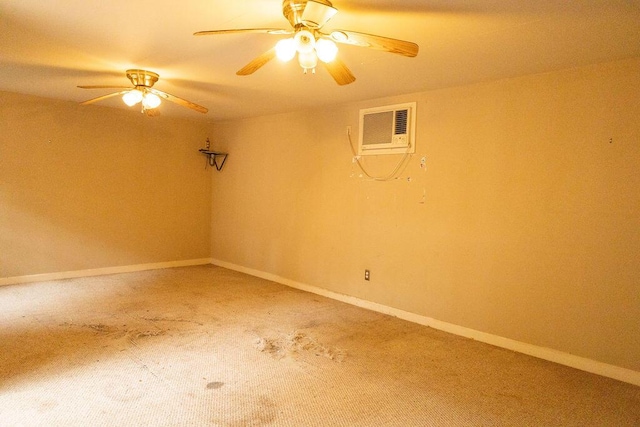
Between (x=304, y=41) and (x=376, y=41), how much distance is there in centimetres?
37

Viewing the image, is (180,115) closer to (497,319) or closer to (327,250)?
(327,250)

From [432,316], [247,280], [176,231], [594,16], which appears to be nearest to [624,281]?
[432,316]

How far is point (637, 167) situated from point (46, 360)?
13.9ft

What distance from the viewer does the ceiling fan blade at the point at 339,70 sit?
2.17m

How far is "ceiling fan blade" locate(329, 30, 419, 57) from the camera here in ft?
6.20

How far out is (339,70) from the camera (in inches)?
88.2

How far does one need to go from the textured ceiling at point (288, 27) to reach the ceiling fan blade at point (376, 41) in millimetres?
196

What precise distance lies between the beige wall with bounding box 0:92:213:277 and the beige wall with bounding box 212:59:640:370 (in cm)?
211

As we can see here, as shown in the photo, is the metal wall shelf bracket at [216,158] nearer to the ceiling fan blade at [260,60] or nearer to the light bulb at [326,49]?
the ceiling fan blade at [260,60]

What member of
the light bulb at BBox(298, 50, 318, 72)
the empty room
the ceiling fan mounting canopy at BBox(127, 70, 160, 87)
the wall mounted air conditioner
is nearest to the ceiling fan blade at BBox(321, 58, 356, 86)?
the empty room

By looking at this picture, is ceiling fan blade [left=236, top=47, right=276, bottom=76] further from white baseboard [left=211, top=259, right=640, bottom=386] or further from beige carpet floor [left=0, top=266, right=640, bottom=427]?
white baseboard [left=211, top=259, right=640, bottom=386]

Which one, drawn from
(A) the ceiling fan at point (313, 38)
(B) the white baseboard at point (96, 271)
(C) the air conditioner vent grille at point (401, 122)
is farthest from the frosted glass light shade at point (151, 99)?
(B) the white baseboard at point (96, 271)

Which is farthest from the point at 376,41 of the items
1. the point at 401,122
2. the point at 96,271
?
the point at 96,271

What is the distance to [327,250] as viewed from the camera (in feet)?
14.9
